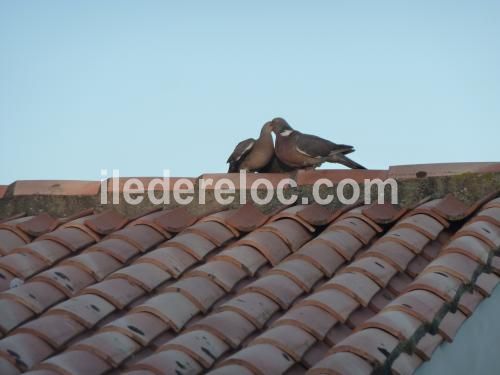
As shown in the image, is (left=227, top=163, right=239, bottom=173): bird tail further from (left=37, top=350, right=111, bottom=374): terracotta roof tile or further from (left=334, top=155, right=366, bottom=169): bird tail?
(left=37, top=350, right=111, bottom=374): terracotta roof tile

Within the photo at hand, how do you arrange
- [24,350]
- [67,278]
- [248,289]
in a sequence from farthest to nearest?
[67,278]
[248,289]
[24,350]

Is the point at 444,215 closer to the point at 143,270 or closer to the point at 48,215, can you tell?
the point at 143,270

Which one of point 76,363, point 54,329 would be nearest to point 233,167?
point 54,329

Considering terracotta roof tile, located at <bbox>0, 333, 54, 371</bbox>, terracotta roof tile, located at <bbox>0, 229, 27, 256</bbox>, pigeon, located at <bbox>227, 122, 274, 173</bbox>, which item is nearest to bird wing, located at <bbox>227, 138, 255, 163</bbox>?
pigeon, located at <bbox>227, 122, 274, 173</bbox>

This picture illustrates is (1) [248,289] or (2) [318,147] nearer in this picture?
(1) [248,289]

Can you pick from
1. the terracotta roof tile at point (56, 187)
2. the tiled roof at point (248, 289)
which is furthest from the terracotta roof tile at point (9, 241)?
the terracotta roof tile at point (56, 187)

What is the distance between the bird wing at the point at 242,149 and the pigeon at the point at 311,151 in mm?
209

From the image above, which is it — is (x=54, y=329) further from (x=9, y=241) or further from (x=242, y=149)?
(x=242, y=149)

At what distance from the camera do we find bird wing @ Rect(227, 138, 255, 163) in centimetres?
666

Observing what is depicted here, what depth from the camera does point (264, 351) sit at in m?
3.42

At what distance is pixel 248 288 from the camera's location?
13.4 feet

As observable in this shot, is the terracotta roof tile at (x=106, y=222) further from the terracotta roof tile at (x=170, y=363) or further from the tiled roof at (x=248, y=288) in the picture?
the terracotta roof tile at (x=170, y=363)

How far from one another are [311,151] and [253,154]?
448mm

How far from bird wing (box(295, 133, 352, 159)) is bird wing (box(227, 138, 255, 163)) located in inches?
14.1
